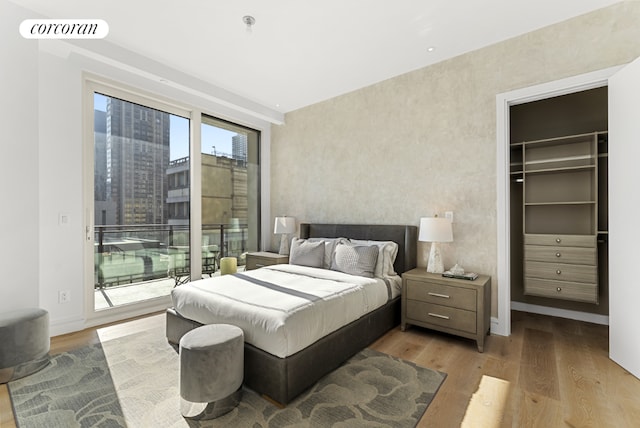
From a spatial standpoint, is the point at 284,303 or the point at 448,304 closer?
the point at 284,303

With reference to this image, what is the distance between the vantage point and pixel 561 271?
10.6 ft

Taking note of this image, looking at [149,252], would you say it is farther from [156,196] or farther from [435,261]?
[435,261]

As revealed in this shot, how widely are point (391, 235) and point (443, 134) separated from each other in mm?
1317

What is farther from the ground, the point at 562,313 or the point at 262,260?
the point at 262,260

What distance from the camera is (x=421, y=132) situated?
3521 mm

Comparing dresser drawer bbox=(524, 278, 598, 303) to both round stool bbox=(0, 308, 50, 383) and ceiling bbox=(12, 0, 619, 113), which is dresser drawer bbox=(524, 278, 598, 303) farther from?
round stool bbox=(0, 308, 50, 383)

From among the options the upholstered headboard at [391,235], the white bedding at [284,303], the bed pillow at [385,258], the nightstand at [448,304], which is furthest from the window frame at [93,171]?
the nightstand at [448,304]

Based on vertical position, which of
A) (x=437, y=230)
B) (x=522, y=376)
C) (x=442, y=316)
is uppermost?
(x=437, y=230)

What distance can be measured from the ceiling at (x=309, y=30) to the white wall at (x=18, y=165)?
36 centimetres

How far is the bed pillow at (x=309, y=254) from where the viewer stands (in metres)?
3.62

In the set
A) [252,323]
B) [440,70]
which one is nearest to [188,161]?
[252,323]

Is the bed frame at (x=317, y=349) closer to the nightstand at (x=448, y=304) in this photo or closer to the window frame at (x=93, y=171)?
the nightstand at (x=448, y=304)

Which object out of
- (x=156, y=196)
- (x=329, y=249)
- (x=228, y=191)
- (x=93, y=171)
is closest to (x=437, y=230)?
(x=329, y=249)

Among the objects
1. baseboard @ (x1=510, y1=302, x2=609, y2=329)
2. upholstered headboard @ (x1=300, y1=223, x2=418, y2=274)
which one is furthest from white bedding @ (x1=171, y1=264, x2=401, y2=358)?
baseboard @ (x1=510, y1=302, x2=609, y2=329)
